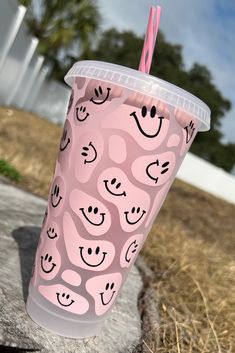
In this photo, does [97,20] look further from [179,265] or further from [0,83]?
[179,265]

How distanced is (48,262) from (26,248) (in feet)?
1.55

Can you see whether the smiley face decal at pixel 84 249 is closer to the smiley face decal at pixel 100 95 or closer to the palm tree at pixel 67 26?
the smiley face decal at pixel 100 95

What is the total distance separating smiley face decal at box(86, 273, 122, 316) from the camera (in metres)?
0.98

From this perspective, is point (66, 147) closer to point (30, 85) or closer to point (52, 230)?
point (52, 230)

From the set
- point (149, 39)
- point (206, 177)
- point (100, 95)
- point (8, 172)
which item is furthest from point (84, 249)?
point (206, 177)

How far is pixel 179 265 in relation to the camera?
1896mm

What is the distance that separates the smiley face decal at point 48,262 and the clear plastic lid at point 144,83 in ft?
1.13

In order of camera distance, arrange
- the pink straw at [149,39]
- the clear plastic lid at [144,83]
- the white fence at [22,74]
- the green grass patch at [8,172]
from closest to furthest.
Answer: the clear plastic lid at [144,83] → the pink straw at [149,39] → the green grass patch at [8,172] → the white fence at [22,74]

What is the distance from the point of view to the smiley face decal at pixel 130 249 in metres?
0.98

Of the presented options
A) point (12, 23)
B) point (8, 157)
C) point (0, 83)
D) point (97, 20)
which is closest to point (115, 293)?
point (8, 157)

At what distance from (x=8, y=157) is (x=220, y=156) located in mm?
23215

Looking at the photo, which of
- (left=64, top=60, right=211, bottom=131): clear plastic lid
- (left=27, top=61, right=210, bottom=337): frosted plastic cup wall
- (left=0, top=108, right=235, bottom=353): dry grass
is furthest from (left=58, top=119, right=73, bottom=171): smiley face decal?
(left=0, top=108, right=235, bottom=353): dry grass

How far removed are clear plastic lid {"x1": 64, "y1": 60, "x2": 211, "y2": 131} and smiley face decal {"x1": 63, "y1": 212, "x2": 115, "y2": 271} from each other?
272mm

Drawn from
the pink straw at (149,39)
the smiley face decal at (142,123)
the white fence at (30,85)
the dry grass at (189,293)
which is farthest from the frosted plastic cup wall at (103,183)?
the white fence at (30,85)
